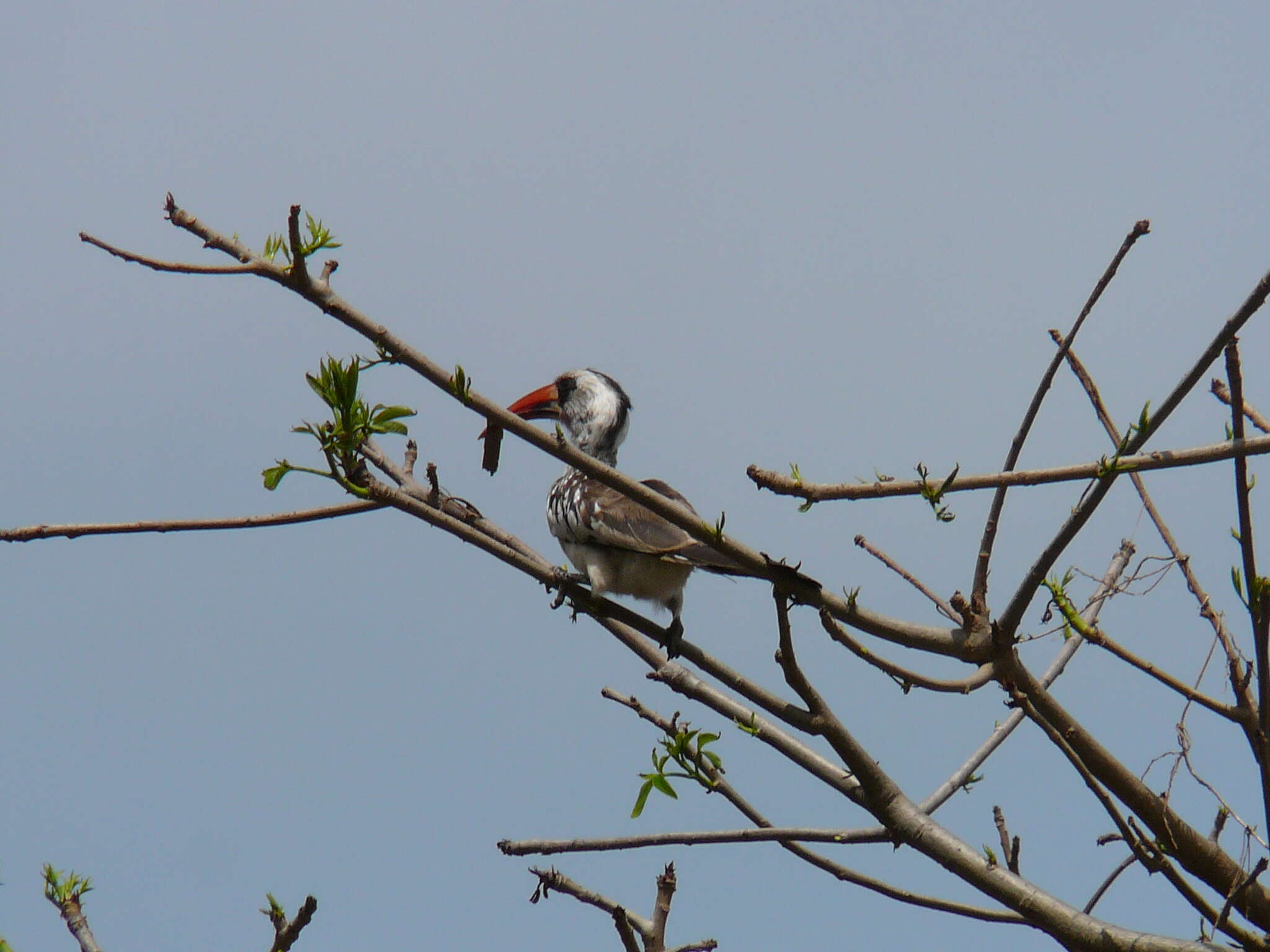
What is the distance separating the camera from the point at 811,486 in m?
2.17

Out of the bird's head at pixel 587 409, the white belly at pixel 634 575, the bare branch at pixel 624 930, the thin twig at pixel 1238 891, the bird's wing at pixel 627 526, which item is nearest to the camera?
the thin twig at pixel 1238 891

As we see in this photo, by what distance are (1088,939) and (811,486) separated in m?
0.99

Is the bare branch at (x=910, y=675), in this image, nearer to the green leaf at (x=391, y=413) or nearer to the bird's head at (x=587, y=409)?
the green leaf at (x=391, y=413)

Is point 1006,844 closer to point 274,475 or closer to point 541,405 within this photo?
point 274,475

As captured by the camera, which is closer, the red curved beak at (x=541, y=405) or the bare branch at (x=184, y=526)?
the bare branch at (x=184, y=526)

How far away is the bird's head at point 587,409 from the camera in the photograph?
6.69 meters

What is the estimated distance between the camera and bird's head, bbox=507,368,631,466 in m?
6.69

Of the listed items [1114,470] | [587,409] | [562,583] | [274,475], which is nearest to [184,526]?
[274,475]

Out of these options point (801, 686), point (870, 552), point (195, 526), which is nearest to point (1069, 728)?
point (801, 686)

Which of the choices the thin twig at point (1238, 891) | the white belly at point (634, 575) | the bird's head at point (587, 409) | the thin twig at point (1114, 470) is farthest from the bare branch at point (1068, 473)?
the bird's head at point (587, 409)

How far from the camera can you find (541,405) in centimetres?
687

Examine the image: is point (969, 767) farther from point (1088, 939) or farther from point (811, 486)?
point (811, 486)

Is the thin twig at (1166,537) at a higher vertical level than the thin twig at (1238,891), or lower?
higher

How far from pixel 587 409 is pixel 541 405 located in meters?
0.27
